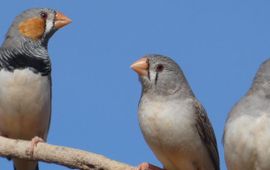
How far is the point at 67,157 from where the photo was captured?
847cm

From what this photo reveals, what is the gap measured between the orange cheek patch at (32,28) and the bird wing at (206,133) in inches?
100

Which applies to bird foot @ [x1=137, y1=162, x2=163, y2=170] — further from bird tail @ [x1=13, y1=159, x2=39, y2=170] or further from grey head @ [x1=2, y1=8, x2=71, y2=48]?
grey head @ [x1=2, y1=8, x2=71, y2=48]

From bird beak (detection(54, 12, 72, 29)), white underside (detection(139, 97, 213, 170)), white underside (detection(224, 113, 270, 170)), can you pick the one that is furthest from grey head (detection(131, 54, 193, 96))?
bird beak (detection(54, 12, 72, 29))

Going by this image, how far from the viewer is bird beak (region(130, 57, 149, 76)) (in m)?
9.41

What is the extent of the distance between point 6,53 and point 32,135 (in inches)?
46.5

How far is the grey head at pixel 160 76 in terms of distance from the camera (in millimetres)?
9516

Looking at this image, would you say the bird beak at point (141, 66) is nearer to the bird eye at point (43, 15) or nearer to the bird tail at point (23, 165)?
the bird eye at point (43, 15)

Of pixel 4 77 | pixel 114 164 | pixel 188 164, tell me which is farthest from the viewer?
pixel 4 77

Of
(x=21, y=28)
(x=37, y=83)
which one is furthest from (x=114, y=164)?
(x=21, y=28)

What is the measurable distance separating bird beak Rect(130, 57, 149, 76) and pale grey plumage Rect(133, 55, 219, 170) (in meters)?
0.07

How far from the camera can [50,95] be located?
10461 mm

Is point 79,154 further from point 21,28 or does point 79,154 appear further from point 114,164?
point 21,28

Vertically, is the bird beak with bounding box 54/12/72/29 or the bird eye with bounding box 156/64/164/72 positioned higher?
the bird beak with bounding box 54/12/72/29

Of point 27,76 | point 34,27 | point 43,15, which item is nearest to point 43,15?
point 43,15
